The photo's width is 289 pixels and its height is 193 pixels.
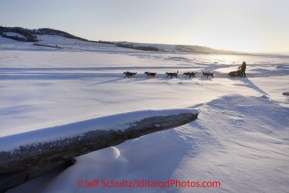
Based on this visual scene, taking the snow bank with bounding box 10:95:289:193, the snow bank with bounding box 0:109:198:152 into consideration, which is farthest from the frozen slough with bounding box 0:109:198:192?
the snow bank with bounding box 10:95:289:193

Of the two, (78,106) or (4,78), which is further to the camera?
(4,78)

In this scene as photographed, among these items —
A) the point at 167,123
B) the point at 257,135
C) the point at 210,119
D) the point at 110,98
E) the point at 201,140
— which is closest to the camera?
the point at 167,123

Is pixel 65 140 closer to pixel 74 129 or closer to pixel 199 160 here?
pixel 74 129

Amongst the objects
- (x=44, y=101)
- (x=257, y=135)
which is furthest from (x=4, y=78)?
(x=257, y=135)

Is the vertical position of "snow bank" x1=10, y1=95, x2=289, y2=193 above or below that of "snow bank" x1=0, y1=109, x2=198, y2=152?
below

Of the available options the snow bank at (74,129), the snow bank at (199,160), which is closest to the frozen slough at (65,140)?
the snow bank at (74,129)

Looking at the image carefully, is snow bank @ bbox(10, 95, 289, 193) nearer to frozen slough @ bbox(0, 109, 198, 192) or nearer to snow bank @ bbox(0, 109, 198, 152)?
frozen slough @ bbox(0, 109, 198, 192)

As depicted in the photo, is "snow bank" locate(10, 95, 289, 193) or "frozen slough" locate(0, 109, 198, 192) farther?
"snow bank" locate(10, 95, 289, 193)

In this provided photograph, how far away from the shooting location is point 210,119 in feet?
14.8

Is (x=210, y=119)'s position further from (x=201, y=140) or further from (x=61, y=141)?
(x=61, y=141)

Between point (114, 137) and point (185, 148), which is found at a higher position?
point (114, 137)

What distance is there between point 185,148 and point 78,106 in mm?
2865

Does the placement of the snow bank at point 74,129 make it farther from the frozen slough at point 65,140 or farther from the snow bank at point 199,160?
the snow bank at point 199,160

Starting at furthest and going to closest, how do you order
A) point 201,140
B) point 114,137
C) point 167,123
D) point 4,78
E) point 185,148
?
point 4,78 < point 201,140 < point 185,148 < point 167,123 < point 114,137
